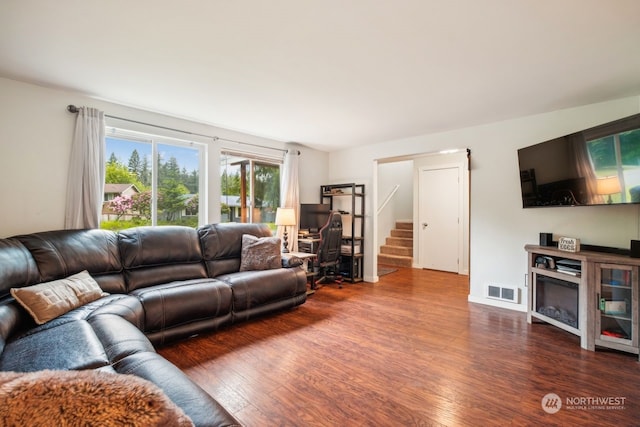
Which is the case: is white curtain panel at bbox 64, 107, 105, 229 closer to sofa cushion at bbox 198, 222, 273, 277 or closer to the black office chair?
sofa cushion at bbox 198, 222, 273, 277

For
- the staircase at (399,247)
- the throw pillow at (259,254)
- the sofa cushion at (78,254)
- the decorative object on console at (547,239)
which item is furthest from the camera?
the staircase at (399,247)

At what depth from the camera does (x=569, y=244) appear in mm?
2842

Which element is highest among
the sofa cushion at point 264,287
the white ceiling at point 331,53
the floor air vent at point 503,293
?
the white ceiling at point 331,53

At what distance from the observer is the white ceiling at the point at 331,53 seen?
1.65m

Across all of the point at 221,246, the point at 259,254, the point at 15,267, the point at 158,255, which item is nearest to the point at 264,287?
the point at 259,254

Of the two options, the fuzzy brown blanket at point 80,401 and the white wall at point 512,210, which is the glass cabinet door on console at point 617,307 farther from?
the fuzzy brown blanket at point 80,401

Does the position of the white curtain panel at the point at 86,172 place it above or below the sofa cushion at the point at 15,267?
above

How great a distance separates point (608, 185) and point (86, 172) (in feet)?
16.4

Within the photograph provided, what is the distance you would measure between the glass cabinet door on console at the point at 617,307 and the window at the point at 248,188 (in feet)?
13.5

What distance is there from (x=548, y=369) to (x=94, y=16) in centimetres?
397

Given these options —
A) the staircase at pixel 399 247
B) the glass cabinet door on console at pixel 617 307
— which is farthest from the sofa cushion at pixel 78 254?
the staircase at pixel 399 247

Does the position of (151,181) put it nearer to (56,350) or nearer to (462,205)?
(56,350)

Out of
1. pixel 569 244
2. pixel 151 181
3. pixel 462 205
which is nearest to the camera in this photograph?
pixel 569 244

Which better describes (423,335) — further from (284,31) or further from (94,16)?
(94,16)
